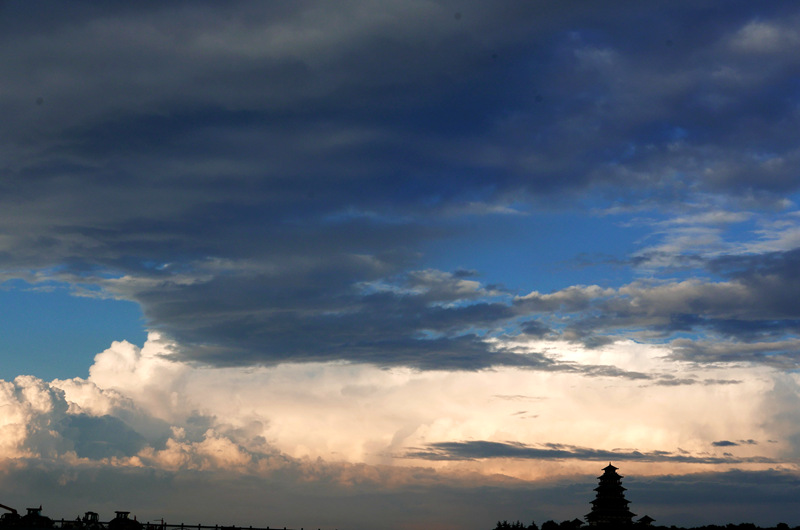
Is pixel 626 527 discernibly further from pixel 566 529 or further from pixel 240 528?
pixel 240 528

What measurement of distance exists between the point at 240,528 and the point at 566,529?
7738 centimetres

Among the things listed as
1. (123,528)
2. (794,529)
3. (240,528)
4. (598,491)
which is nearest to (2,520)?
(123,528)

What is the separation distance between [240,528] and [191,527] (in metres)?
10.7

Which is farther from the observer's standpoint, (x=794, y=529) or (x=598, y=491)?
(x=794, y=529)

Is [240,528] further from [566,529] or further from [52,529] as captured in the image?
[566,529]

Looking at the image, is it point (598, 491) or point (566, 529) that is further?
point (566, 529)

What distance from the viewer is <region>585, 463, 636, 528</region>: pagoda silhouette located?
160 m

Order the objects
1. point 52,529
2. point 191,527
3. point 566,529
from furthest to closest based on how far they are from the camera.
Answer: point 566,529
point 191,527
point 52,529

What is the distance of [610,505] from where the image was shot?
161m

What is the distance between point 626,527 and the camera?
158125 mm

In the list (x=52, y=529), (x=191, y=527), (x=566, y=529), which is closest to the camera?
(x=52, y=529)

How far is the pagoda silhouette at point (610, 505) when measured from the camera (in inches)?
6280

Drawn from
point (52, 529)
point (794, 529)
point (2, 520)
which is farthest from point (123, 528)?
point (794, 529)

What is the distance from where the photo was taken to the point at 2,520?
141m
